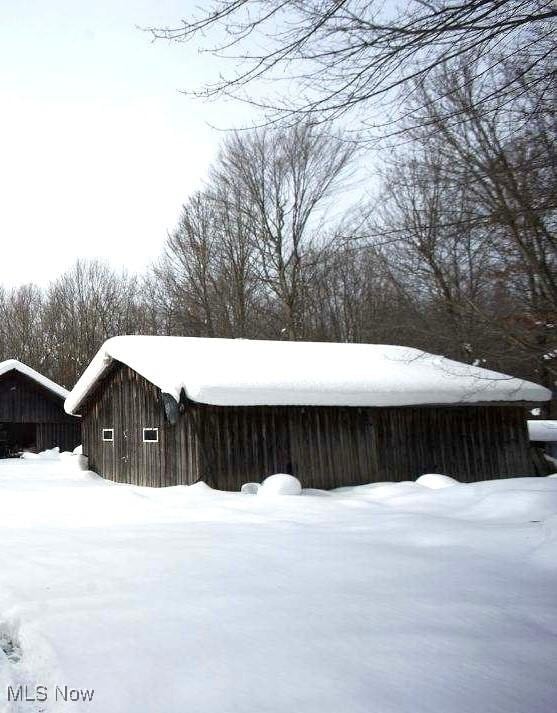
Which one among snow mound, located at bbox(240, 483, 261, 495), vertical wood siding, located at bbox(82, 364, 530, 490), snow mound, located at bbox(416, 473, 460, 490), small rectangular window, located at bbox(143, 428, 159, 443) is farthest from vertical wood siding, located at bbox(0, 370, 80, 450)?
snow mound, located at bbox(416, 473, 460, 490)

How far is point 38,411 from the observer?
93.0ft

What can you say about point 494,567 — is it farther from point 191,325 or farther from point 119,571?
point 191,325

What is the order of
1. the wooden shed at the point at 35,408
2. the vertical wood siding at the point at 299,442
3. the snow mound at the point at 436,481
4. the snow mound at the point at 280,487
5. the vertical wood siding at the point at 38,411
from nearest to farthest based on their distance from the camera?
the snow mound at the point at 280,487 → the snow mound at the point at 436,481 → the vertical wood siding at the point at 299,442 → the wooden shed at the point at 35,408 → the vertical wood siding at the point at 38,411

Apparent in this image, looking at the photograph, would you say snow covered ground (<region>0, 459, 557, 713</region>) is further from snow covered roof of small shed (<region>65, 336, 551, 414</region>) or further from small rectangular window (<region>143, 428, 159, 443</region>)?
small rectangular window (<region>143, 428, 159, 443</region>)

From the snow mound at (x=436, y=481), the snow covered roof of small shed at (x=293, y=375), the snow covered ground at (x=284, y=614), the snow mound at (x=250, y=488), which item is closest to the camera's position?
the snow covered ground at (x=284, y=614)

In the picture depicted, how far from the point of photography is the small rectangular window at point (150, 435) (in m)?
14.8

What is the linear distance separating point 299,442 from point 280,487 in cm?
261

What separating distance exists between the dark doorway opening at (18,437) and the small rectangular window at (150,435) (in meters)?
16.3

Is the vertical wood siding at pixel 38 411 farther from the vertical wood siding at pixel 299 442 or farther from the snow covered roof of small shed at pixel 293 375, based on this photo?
the vertical wood siding at pixel 299 442

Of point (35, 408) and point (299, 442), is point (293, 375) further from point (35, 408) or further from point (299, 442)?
point (35, 408)

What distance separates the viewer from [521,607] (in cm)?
475

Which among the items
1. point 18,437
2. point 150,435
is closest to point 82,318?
point 18,437

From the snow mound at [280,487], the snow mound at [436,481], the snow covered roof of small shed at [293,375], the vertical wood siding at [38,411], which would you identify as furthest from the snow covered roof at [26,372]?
the snow mound at [436,481]

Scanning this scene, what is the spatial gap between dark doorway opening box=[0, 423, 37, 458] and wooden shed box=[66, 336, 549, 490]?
1317cm
